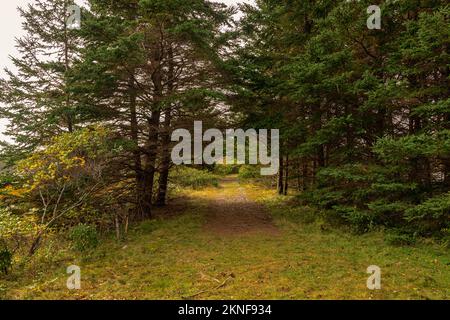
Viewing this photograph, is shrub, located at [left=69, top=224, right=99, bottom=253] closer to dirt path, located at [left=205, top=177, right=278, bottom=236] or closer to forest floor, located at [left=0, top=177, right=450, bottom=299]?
forest floor, located at [left=0, top=177, right=450, bottom=299]

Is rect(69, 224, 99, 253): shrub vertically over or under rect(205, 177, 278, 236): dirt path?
over

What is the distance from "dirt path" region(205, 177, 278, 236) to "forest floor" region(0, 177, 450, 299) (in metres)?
0.18

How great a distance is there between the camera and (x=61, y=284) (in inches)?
255

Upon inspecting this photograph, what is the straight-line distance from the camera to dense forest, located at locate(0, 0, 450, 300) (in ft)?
28.8

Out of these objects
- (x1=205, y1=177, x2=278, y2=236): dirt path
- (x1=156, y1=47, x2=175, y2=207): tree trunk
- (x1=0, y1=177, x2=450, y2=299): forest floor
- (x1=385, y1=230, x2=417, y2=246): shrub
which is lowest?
(x1=205, y1=177, x2=278, y2=236): dirt path

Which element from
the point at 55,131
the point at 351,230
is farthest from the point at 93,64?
the point at 351,230

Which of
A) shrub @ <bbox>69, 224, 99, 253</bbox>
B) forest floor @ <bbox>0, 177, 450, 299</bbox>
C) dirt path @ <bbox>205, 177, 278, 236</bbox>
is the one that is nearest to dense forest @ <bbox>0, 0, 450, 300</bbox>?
shrub @ <bbox>69, 224, 99, 253</bbox>

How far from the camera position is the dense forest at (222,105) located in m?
8.77

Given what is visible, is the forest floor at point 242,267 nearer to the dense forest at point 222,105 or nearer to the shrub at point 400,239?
the shrub at point 400,239

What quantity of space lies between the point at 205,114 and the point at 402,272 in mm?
10011

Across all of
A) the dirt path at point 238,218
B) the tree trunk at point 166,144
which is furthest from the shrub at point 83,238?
the tree trunk at point 166,144

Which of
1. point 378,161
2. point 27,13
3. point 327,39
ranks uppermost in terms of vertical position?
point 27,13
